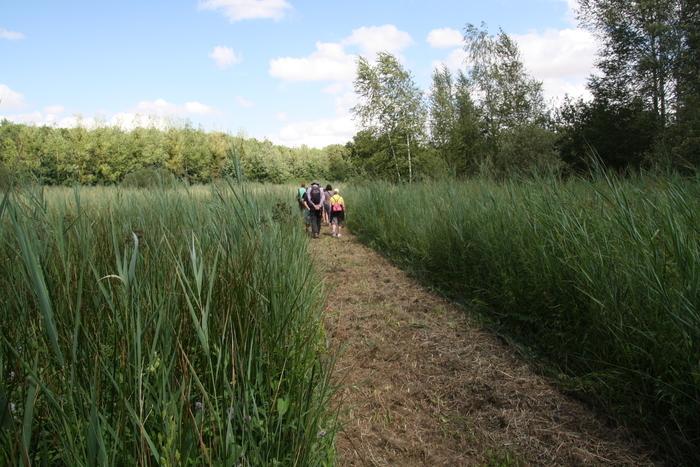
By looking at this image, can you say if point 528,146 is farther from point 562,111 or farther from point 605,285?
point 605,285

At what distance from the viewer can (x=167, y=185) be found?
342 cm

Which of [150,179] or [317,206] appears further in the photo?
[317,206]

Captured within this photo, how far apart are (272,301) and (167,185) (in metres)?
1.95

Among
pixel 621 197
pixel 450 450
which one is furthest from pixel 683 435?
pixel 621 197

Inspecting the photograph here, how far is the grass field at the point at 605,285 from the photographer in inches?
91.0

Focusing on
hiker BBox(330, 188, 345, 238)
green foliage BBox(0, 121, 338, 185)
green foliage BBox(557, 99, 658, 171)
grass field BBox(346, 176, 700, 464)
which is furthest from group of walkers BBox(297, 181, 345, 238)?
green foliage BBox(557, 99, 658, 171)

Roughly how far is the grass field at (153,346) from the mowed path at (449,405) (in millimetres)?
362

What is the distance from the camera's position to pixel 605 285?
2.90 meters

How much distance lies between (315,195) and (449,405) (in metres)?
9.04

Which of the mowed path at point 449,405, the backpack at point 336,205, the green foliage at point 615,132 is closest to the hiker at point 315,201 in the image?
the backpack at point 336,205

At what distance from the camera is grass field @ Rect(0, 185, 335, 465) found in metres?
0.94

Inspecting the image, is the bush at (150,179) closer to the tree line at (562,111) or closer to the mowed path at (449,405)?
the mowed path at (449,405)

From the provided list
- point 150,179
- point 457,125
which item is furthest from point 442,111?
point 150,179

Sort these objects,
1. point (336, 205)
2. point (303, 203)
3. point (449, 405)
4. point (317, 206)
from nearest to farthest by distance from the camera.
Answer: point (449, 405) → point (317, 206) → point (336, 205) → point (303, 203)
